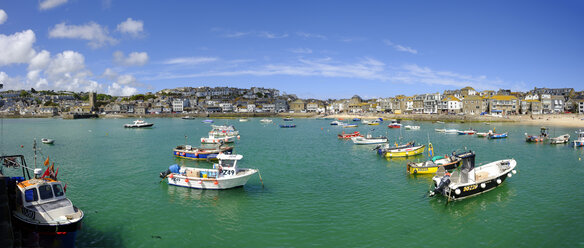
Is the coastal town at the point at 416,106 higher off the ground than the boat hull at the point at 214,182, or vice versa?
the coastal town at the point at 416,106

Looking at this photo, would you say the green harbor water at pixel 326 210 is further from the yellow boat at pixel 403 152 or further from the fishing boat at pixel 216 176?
the yellow boat at pixel 403 152

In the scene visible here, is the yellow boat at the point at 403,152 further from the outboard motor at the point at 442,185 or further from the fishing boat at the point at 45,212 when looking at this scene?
the fishing boat at the point at 45,212

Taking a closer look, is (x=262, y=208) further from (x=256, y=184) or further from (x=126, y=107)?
(x=126, y=107)

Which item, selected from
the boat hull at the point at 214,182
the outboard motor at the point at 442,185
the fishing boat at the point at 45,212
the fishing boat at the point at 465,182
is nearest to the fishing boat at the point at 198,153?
the boat hull at the point at 214,182

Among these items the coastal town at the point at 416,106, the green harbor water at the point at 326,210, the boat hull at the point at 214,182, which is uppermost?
the coastal town at the point at 416,106

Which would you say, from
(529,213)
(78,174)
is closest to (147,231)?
(78,174)

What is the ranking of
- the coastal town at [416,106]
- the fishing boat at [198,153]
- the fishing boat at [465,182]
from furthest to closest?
the coastal town at [416,106], the fishing boat at [198,153], the fishing boat at [465,182]

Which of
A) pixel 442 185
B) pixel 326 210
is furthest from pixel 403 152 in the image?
pixel 326 210

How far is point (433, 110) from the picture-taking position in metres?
132

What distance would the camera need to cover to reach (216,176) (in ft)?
70.1

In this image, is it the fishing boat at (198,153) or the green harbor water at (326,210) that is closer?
the green harbor water at (326,210)

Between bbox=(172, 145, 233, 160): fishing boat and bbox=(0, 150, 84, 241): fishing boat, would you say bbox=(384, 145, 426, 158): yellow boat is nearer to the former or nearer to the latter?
bbox=(172, 145, 233, 160): fishing boat

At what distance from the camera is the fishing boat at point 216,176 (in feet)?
68.9

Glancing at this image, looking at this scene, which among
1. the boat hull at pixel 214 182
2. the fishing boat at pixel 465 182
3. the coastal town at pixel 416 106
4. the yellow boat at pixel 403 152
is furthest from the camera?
the coastal town at pixel 416 106
